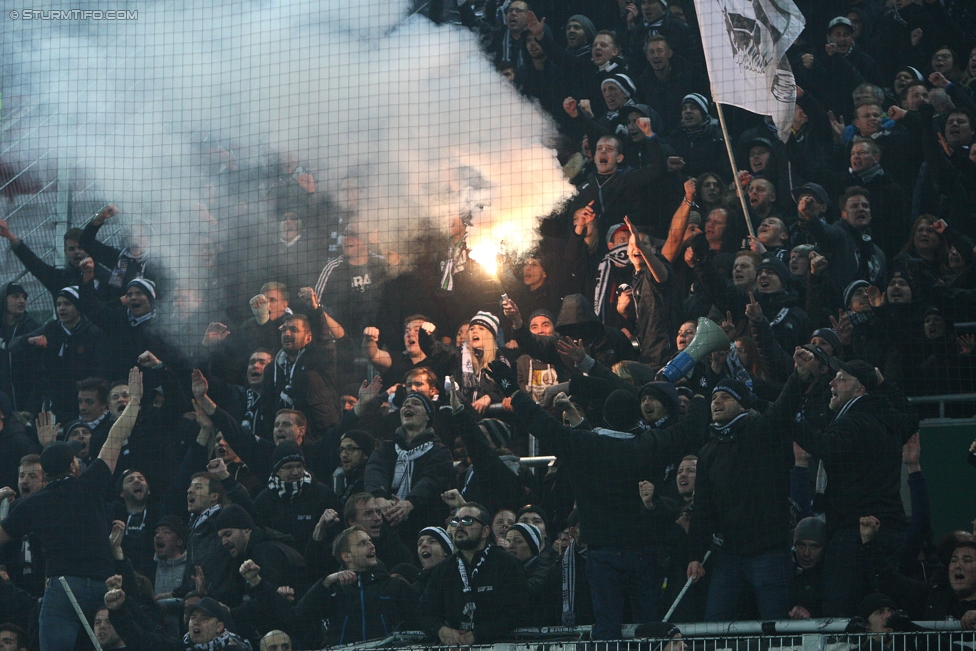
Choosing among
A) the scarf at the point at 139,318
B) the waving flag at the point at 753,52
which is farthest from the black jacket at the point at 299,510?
the waving flag at the point at 753,52

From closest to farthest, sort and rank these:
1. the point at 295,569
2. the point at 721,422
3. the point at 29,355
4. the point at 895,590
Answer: the point at 895,590
the point at 721,422
the point at 295,569
the point at 29,355

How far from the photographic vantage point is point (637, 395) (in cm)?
712

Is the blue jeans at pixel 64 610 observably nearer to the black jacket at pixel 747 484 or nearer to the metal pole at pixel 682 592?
the metal pole at pixel 682 592

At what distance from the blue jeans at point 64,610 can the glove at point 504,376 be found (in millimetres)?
2627

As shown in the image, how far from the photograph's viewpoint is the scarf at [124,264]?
8859 millimetres

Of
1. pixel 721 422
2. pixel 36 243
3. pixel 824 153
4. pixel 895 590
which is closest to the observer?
pixel 895 590

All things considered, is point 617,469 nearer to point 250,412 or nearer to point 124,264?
point 250,412

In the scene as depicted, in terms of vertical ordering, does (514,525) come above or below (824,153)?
below

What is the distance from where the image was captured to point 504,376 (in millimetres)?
7488

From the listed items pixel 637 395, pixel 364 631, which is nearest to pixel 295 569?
pixel 364 631

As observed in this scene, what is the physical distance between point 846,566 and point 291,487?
313 centimetres

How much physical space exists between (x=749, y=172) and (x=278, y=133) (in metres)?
Answer: 3.51

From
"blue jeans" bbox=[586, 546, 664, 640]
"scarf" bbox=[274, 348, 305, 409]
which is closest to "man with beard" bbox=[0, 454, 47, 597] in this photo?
"scarf" bbox=[274, 348, 305, 409]

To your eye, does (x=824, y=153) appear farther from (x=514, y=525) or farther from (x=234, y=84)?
(x=234, y=84)
